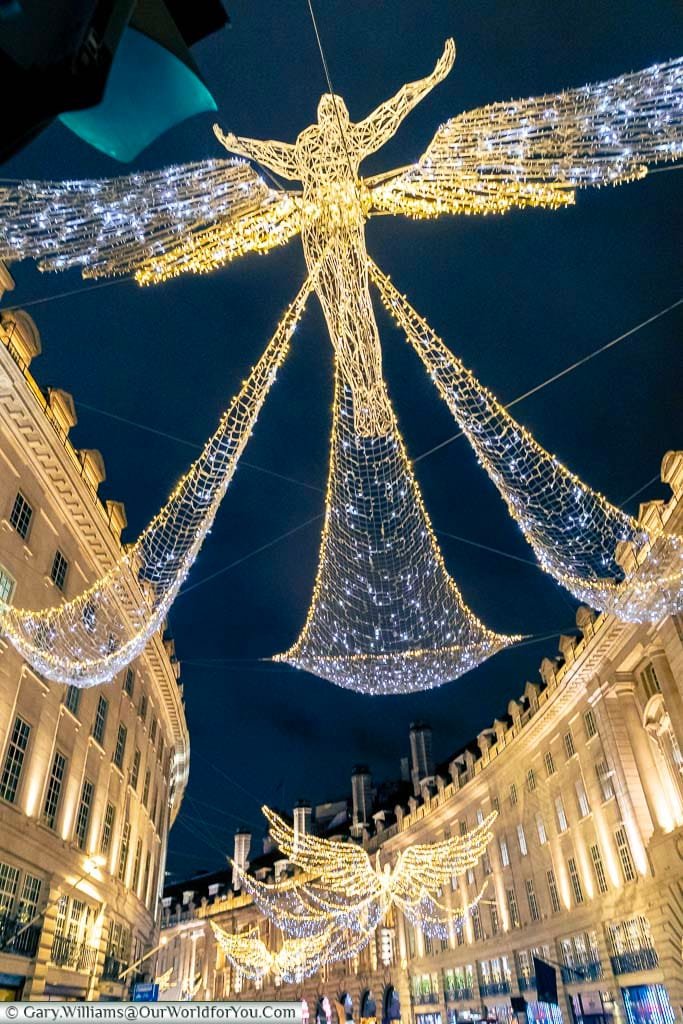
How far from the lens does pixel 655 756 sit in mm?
28688

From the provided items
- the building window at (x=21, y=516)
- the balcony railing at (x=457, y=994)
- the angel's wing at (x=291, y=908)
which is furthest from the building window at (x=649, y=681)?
the angel's wing at (x=291, y=908)

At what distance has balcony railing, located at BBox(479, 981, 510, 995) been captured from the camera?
37.9 m

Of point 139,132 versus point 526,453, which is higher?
point 526,453

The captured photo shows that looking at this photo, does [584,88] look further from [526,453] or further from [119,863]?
[119,863]

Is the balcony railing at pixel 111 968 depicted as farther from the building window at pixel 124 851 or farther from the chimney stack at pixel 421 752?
the chimney stack at pixel 421 752

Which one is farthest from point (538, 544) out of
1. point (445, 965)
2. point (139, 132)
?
point (445, 965)

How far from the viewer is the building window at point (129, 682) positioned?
29.7m

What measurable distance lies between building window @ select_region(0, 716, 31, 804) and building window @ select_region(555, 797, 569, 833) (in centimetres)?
2623

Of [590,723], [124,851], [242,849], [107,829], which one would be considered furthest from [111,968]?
[242,849]

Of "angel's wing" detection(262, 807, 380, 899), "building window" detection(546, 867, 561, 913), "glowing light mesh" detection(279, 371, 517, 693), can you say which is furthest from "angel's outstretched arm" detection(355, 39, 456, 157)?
"building window" detection(546, 867, 561, 913)

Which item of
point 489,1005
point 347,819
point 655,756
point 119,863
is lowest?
point 489,1005

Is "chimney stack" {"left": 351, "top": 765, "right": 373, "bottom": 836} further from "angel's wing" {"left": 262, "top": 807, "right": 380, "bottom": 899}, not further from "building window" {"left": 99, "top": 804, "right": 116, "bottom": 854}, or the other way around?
"building window" {"left": 99, "top": 804, "right": 116, "bottom": 854}

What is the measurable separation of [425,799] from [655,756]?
94.3 feet

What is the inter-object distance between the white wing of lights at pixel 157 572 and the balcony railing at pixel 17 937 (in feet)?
22.8
